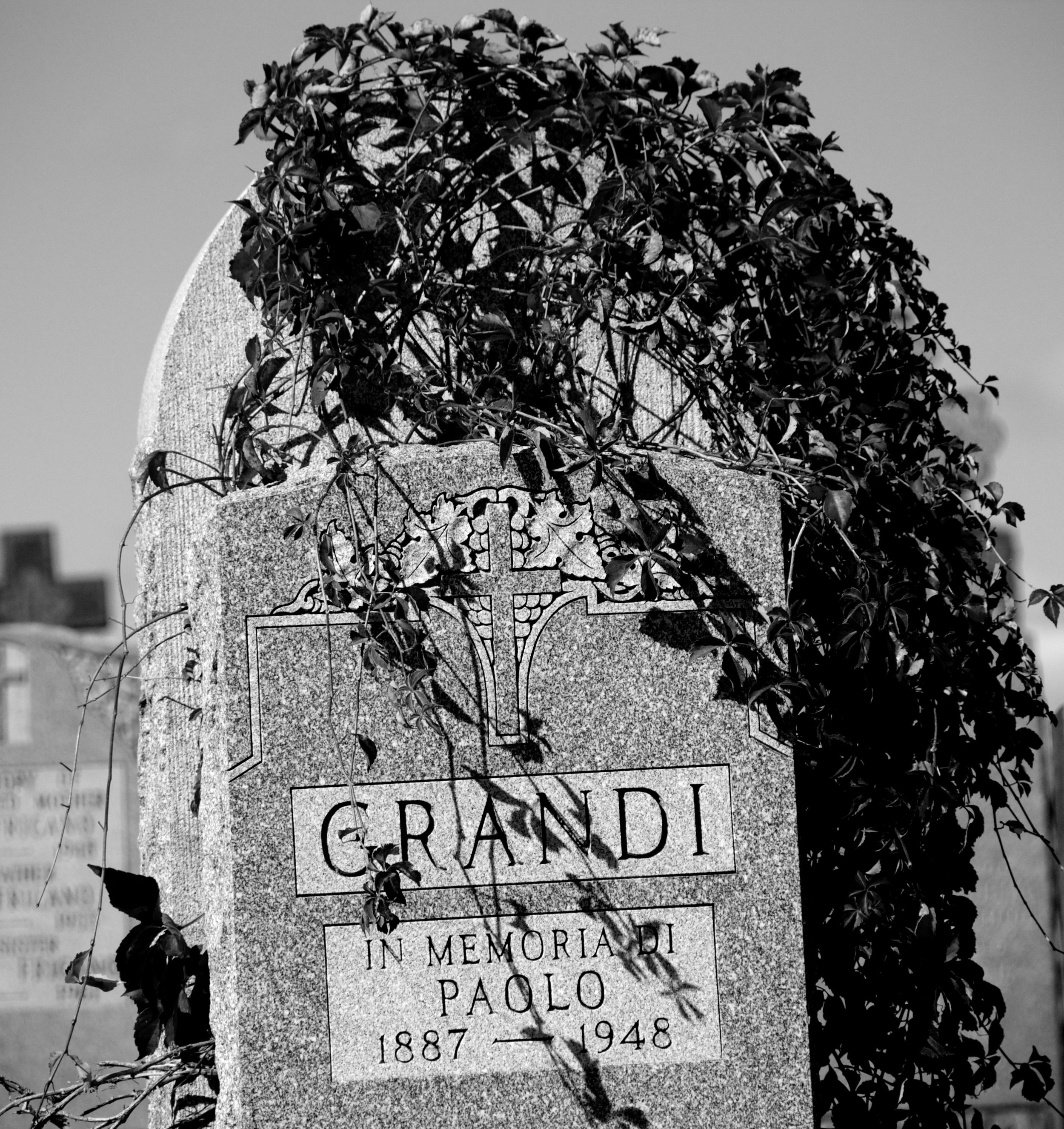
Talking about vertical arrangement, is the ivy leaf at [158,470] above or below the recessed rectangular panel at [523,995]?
above

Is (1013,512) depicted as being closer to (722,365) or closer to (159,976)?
(722,365)

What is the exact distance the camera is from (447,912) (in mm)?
2553

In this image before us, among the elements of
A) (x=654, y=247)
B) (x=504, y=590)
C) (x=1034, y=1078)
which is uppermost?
(x=654, y=247)

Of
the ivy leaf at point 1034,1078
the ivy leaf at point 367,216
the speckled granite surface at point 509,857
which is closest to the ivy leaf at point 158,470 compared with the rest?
the speckled granite surface at point 509,857

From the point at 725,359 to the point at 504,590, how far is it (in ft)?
2.84

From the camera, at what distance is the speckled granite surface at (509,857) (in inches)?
99.0

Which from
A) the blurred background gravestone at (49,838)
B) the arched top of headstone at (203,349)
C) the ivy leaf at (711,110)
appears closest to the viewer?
the ivy leaf at (711,110)

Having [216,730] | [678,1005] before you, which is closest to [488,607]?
[216,730]

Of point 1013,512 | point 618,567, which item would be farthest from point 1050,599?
point 618,567

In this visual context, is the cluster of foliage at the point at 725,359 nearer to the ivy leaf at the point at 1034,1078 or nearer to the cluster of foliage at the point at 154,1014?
the ivy leaf at the point at 1034,1078

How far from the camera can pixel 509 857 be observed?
257 cm

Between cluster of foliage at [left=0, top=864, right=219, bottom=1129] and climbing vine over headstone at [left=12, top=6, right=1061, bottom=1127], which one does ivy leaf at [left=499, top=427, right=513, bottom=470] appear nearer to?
climbing vine over headstone at [left=12, top=6, right=1061, bottom=1127]

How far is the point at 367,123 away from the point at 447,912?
178cm

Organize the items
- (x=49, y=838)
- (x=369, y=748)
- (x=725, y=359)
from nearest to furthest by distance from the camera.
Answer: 1. (x=369, y=748)
2. (x=725, y=359)
3. (x=49, y=838)
